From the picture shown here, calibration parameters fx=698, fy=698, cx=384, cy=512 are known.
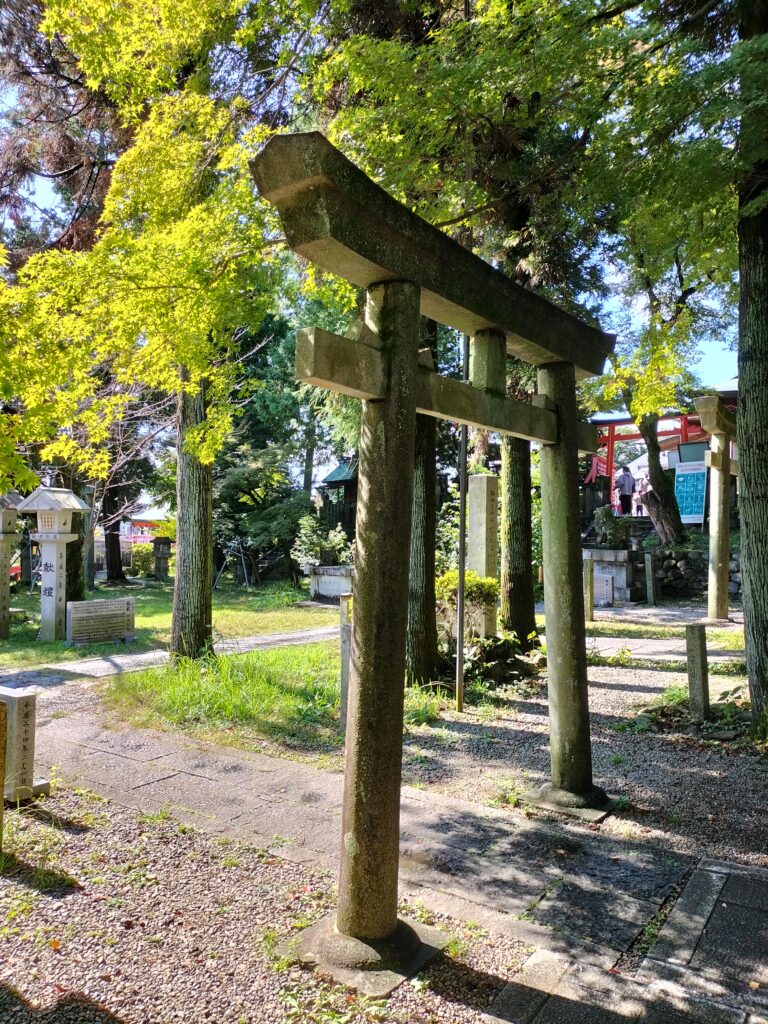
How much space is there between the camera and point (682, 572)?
59.3ft

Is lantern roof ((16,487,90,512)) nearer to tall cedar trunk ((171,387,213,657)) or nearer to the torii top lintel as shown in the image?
tall cedar trunk ((171,387,213,657))

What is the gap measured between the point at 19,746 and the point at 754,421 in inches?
243

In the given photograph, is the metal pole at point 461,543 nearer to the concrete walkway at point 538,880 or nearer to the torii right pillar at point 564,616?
the torii right pillar at point 564,616

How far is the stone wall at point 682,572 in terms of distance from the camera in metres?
17.9

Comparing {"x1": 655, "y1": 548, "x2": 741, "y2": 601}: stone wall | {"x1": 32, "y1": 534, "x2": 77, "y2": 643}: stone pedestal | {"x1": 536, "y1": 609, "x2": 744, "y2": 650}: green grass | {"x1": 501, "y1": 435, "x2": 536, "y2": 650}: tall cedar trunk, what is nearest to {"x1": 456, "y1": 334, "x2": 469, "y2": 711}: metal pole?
{"x1": 501, "y1": 435, "x2": 536, "y2": 650}: tall cedar trunk

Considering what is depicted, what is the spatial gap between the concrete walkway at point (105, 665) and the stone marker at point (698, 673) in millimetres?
5854

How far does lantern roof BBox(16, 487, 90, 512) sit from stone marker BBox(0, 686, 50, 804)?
778 centimetres

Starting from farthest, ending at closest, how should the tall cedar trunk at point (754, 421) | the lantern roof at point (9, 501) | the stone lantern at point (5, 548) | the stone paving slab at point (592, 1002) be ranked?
the lantern roof at point (9, 501)
the stone lantern at point (5, 548)
the tall cedar trunk at point (754, 421)
the stone paving slab at point (592, 1002)

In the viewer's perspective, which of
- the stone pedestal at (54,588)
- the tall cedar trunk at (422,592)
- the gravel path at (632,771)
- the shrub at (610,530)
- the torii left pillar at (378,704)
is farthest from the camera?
the shrub at (610,530)

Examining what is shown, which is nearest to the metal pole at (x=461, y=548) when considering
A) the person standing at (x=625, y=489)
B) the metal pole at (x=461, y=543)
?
the metal pole at (x=461, y=543)

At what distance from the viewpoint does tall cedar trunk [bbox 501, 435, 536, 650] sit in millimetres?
9656

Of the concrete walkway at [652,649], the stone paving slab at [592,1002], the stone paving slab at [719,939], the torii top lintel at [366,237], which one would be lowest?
the stone paving slab at [719,939]

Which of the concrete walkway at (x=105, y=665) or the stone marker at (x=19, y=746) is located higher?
the stone marker at (x=19, y=746)

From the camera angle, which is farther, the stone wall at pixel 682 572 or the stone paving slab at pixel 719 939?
the stone wall at pixel 682 572
